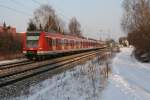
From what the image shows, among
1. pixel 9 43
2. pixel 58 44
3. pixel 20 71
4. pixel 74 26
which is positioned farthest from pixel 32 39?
pixel 74 26

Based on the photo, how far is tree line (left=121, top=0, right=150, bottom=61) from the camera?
4303cm

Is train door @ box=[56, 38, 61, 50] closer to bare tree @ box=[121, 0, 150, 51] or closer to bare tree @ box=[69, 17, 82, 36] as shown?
bare tree @ box=[121, 0, 150, 51]

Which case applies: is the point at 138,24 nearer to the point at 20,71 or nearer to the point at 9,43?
the point at 9,43

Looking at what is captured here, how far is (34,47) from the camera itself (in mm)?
31297

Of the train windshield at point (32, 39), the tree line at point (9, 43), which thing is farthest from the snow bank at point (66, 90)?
the tree line at point (9, 43)

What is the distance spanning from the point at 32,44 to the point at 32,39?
20.8 inches

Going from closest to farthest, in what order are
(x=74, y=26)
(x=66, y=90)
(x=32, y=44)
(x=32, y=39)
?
(x=66, y=90) → (x=32, y=44) → (x=32, y=39) → (x=74, y=26)

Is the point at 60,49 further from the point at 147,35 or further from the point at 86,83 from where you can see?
the point at 86,83

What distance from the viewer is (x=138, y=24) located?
165 ft

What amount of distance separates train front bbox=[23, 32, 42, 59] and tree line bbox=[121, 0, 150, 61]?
1676 cm

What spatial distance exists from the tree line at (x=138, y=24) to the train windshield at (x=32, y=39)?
16.8 metres

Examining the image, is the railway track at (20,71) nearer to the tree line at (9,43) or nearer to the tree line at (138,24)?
the tree line at (9,43)

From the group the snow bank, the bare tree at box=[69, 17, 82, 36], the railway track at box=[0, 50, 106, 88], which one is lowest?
the snow bank

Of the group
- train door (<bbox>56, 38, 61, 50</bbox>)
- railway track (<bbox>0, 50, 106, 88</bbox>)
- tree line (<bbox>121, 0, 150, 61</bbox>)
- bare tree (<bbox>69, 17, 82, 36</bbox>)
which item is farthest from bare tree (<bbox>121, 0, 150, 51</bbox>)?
bare tree (<bbox>69, 17, 82, 36</bbox>)
